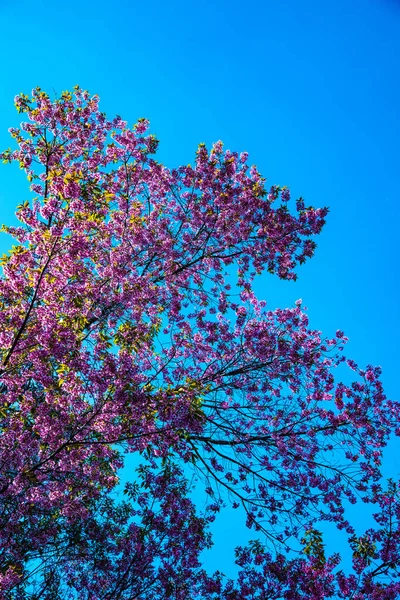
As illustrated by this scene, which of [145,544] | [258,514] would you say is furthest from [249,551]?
[145,544]

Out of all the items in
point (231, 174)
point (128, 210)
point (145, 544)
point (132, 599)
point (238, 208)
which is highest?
point (231, 174)

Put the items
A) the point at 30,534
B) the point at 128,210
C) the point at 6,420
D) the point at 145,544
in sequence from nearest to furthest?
the point at 6,420 → the point at 30,534 → the point at 145,544 → the point at 128,210

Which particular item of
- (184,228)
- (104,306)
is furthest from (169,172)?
(104,306)

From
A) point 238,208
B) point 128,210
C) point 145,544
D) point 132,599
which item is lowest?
point 132,599

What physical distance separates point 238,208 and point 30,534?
788cm

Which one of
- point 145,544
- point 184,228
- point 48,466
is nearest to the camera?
point 48,466

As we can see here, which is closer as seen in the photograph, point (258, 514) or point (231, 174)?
point (258, 514)

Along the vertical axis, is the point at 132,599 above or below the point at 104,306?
below

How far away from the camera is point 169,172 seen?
10.9 metres

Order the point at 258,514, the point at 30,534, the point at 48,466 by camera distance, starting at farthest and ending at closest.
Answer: the point at 258,514
the point at 30,534
the point at 48,466

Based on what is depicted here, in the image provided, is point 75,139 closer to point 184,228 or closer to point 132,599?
point 184,228

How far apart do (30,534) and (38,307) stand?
4214mm

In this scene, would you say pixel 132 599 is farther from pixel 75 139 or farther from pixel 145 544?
pixel 75 139

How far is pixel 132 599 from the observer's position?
27.1 ft
